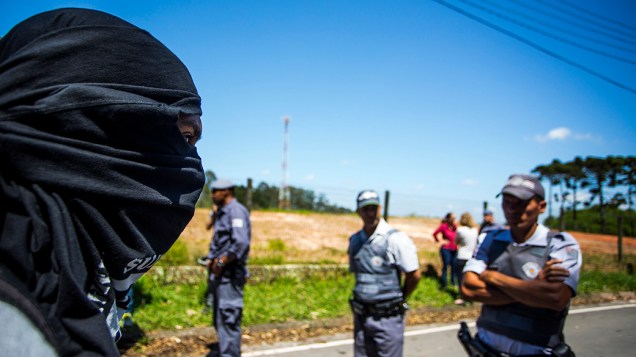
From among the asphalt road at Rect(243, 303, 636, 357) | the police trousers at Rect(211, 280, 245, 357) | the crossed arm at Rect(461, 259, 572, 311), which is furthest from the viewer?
the asphalt road at Rect(243, 303, 636, 357)

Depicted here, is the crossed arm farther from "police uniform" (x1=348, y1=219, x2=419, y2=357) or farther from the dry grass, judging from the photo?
the dry grass

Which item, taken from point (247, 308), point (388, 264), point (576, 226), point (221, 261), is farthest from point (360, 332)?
point (576, 226)

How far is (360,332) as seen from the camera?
402cm

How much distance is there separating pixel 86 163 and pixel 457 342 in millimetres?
6352

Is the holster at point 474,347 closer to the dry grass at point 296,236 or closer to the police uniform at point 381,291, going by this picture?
the police uniform at point 381,291

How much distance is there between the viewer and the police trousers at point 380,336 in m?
3.82

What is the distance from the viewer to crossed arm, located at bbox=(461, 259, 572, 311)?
2412 mm

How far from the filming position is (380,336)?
3828 mm

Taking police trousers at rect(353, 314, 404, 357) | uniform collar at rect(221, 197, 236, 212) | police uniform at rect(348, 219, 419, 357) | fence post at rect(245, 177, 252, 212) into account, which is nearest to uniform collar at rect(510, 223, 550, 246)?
police uniform at rect(348, 219, 419, 357)

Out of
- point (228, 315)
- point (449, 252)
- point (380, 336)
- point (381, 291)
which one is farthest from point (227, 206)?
point (449, 252)

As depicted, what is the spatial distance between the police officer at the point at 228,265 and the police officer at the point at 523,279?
2.76 meters

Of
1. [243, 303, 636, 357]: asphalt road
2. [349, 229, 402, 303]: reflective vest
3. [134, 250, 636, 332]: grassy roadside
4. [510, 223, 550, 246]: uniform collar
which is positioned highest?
[510, 223, 550, 246]: uniform collar

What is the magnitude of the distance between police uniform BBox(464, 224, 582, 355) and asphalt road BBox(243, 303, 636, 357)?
300 centimetres

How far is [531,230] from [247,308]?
495 centimetres
